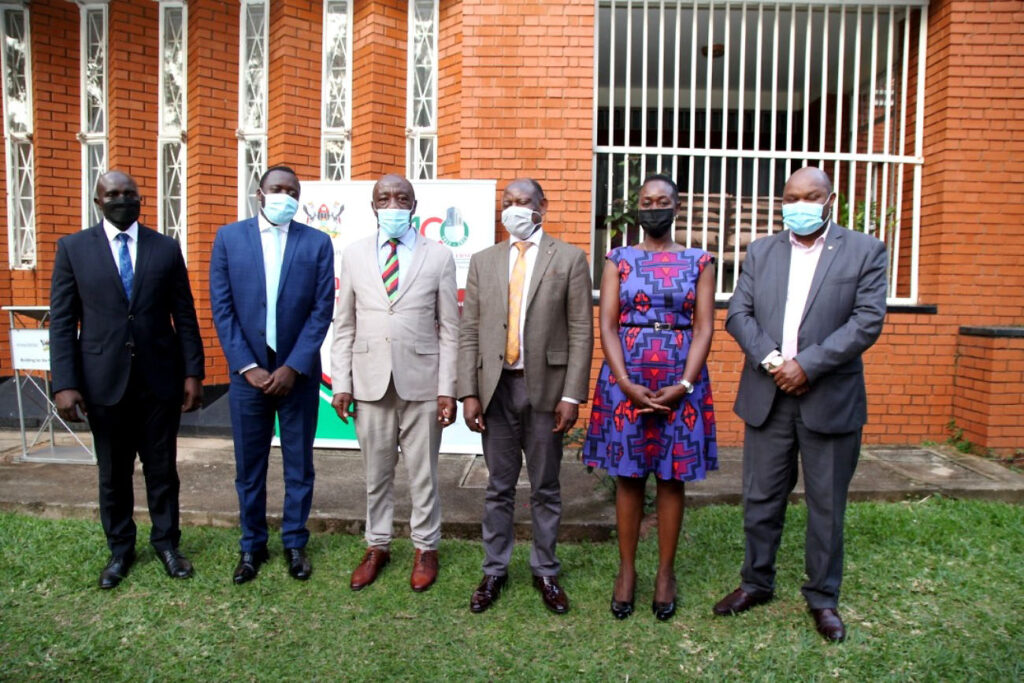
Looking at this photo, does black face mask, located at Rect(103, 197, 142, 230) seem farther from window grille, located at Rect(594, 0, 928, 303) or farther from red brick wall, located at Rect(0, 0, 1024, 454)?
window grille, located at Rect(594, 0, 928, 303)

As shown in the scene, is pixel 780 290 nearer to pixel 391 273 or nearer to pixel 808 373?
pixel 808 373

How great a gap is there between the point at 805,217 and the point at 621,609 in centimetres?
193

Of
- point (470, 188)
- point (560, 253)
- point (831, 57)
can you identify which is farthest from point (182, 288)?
point (831, 57)

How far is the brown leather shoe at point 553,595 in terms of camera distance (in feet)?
11.3

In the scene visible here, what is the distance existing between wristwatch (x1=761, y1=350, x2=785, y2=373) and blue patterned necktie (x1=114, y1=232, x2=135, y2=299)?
9.98 feet

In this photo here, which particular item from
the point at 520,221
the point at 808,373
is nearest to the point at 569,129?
the point at 520,221

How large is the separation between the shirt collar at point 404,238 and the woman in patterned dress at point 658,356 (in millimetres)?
1042

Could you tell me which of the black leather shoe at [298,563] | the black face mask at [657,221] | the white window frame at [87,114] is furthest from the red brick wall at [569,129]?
the black leather shoe at [298,563]

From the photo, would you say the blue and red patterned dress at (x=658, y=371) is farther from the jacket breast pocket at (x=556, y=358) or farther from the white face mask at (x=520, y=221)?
the white face mask at (x=520, y=221)

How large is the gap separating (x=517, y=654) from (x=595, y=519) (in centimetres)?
142

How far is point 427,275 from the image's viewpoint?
374cm

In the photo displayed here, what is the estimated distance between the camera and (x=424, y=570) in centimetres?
375

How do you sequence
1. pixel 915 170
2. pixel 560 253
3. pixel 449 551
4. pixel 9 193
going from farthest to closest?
pixel 9 193, pixel 915 170, pixel 449 551, pixel 560 253

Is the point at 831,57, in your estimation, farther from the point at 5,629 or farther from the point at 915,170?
the point at 5,629
